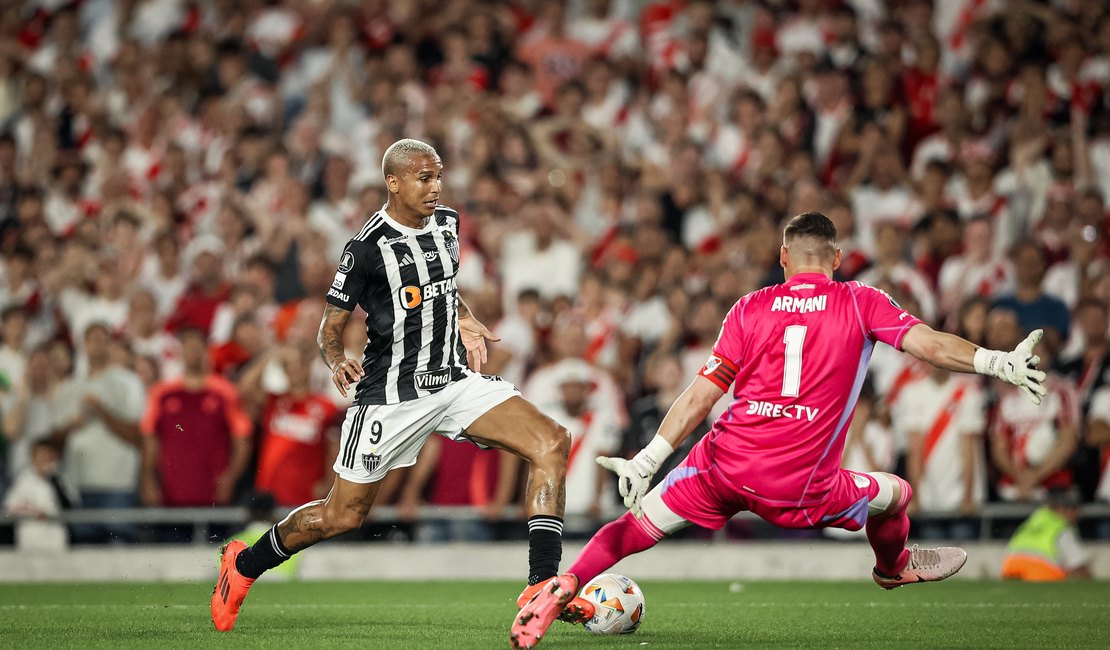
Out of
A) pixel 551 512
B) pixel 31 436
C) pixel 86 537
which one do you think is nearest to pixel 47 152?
pixel 31 436

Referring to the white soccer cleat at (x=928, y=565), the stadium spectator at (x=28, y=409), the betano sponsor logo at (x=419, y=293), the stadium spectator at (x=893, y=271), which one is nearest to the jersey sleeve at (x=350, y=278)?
the betano sponsor logo at (x=419, y=293)

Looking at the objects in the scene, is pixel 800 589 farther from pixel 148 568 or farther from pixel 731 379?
pixel 148 568

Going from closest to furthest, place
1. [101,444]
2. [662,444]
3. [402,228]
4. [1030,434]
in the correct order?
1. [662,444]
2. [402,228]
3. [1030,434]
4. [101,444]

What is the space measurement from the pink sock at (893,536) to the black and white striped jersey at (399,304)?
2.35 m

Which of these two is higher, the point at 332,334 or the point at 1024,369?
the point at 332,334

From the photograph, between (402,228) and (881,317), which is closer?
(881,317)

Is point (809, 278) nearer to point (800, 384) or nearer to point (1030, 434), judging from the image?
point (800, 384)

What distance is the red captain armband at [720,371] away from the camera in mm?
7629

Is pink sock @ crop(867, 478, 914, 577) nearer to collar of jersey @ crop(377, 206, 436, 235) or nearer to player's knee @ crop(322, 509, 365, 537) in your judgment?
player's knee @ crop(322, 509, 365, 537)

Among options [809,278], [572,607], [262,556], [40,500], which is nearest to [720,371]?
[809,278]

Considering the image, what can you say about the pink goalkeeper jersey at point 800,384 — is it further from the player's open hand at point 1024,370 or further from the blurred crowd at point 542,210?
the blurred crowd at point 542,210

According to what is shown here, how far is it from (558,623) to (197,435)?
565cm

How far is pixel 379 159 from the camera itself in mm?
16516

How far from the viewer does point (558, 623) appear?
8898 mm
